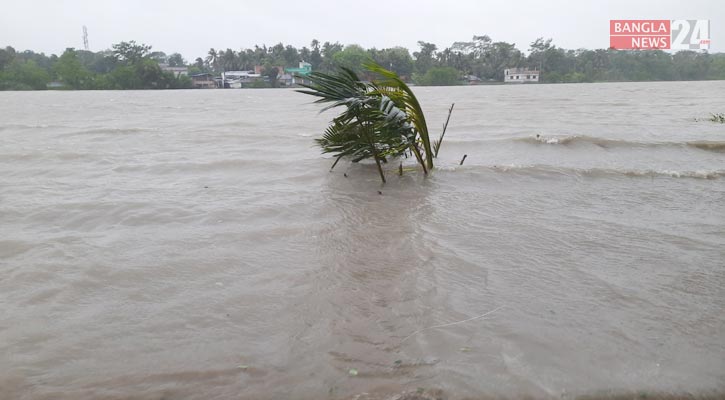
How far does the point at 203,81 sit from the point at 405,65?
126 ft

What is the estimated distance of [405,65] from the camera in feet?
314

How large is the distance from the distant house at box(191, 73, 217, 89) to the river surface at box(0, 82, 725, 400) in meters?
92.1

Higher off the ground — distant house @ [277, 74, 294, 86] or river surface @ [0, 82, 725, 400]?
distant house @ [277, 74, 294, 86]

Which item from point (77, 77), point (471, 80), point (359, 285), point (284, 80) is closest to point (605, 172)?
point (359, 285)

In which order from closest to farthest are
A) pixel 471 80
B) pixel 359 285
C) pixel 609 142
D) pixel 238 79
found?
pixel 359 285 → pixel 609 142 → pixel 238 79 → pixel 471 80

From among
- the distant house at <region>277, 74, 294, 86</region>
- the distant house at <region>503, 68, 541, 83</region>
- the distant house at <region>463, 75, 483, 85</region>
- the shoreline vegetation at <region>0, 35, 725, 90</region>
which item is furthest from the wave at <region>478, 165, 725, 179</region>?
the distant house at <region>503, 68, 541, 83</region>

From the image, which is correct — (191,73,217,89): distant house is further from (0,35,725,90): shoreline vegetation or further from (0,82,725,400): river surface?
(0,82,725,400): river surface

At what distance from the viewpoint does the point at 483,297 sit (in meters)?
2.57

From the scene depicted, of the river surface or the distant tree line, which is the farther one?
the distant tree line

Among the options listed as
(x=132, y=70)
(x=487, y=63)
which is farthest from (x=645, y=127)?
(x=487, y=63)

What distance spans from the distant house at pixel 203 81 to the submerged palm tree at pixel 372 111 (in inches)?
3638

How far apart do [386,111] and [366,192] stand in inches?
34.9

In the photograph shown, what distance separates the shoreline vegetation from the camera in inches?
3113

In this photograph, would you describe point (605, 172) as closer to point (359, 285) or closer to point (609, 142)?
point (609, 142)
